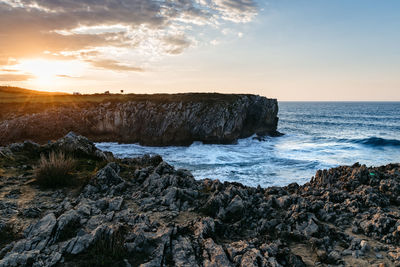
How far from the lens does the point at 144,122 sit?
48812 millimetres

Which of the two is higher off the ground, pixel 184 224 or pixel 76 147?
pixel 76 147

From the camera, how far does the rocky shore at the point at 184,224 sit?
5.65 metres

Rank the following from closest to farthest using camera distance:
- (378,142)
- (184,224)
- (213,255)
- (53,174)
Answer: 1. (213,255)
2. (184,224)
3. (53,174)
4. (378,142)

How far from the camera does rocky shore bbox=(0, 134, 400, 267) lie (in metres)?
5.65

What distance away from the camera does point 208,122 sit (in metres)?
47.1

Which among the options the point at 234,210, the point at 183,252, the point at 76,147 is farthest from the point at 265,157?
the point at 183,252

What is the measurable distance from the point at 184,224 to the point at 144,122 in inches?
1704

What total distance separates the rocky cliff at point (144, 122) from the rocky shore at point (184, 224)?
34862mm

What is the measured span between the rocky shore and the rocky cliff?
114 ft

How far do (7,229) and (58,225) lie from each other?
1.27 metres

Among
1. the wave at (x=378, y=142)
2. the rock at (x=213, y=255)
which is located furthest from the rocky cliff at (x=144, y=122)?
the rock at (x=213, y=255)

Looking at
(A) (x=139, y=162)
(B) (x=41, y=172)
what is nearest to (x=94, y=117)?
(A) (x=139, y=162)

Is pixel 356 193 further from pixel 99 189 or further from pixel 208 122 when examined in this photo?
pixel 208 122

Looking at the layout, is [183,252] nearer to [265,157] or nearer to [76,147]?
[76,147]
